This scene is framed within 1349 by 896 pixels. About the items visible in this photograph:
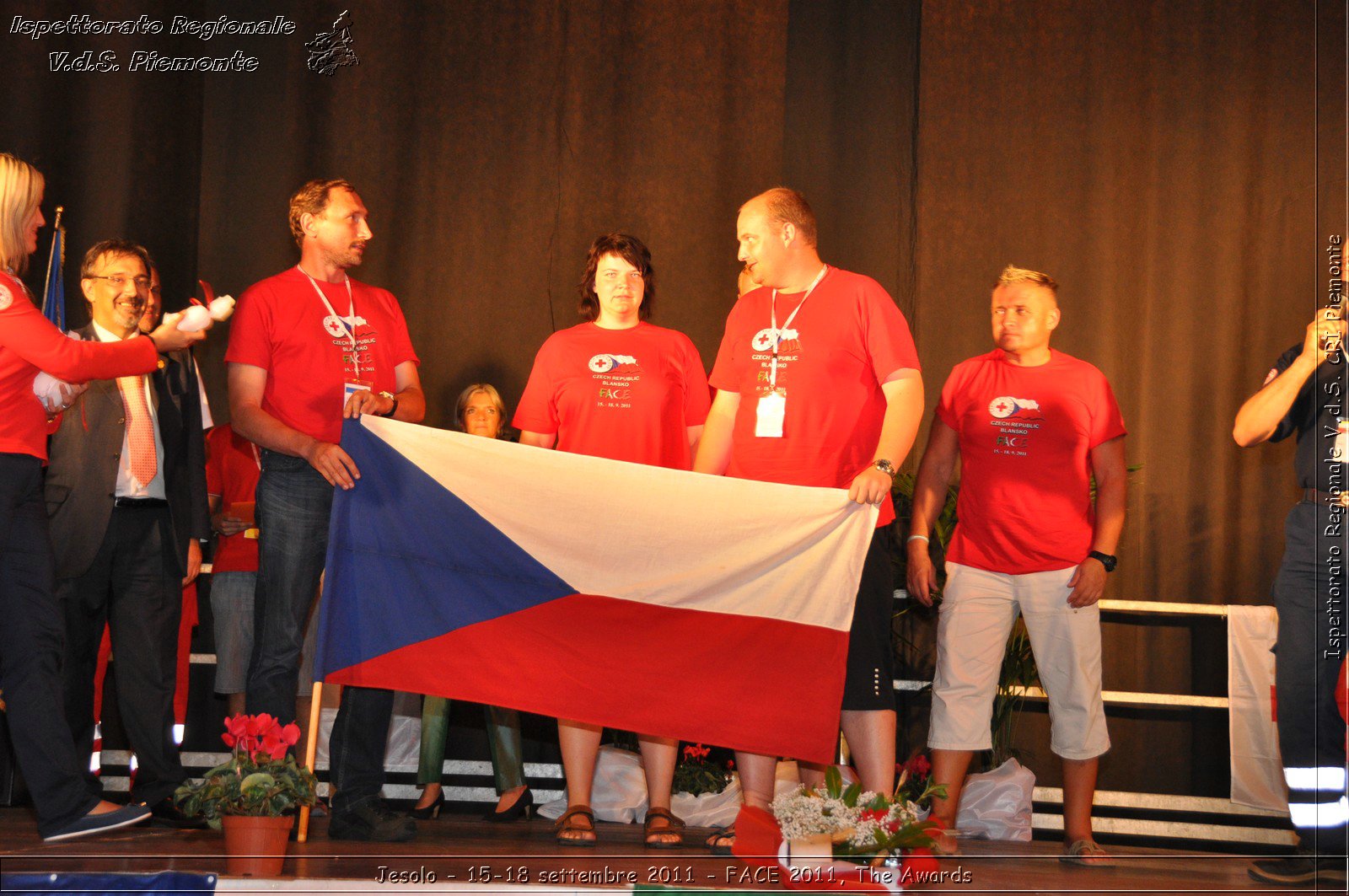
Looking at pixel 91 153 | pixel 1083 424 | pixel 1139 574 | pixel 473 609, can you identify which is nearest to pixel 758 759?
pixel 473 609

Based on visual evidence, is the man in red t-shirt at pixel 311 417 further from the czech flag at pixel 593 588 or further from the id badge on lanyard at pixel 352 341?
the czech flag at pixel 593 588

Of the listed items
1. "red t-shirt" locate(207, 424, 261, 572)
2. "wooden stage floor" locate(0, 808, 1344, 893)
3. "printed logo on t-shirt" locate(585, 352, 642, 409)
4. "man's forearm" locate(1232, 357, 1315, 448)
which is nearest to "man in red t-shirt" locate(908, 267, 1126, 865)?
"wooden stage floor" locate(0, 808, 1344, 893)

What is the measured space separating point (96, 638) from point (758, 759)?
2.14 meters

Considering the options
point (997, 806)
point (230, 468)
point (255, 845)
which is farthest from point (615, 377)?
point (997, 806)

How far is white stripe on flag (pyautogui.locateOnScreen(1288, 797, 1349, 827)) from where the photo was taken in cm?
344

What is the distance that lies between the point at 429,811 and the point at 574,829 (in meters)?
0.99

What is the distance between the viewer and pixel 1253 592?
5.18 metres

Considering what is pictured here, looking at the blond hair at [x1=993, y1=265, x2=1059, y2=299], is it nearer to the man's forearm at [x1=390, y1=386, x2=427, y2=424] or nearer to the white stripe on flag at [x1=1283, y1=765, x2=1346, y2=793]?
the white stripe on flag at [x1=1283, y1=765, x2=1346, y2=793]

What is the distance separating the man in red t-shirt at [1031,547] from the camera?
3.85 m

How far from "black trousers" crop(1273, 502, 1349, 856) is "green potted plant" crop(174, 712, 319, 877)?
272cm

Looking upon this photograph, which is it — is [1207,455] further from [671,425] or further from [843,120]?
[671,425]

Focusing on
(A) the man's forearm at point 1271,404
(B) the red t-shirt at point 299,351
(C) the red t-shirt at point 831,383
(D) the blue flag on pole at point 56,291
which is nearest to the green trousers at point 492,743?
(B) the red t-shirt at point 299,351

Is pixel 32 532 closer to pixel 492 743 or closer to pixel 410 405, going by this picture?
pixel 410 405

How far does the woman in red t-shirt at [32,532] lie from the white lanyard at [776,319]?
5.29 ft
